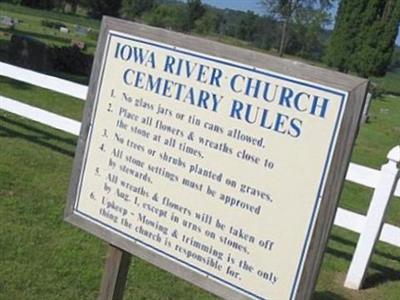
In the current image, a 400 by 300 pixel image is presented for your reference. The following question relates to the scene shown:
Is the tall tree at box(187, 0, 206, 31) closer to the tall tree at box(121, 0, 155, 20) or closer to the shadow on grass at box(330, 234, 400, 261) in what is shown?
the tall tree at box(121, 0, 155, 20)

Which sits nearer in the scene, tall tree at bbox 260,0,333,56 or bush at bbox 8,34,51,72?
bush at bbox 8,34,51,72

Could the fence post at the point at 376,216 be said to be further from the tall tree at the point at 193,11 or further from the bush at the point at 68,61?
the tall tree at the point at 193,11

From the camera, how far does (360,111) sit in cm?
243

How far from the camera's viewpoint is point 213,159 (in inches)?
109

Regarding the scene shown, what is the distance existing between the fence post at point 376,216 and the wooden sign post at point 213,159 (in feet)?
9.21

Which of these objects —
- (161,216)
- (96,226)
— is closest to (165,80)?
(161,216)

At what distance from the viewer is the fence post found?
5.43 metres

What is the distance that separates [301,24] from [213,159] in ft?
201

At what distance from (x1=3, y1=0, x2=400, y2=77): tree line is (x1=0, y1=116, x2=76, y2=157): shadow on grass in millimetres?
41828

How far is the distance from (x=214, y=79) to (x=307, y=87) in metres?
0.43

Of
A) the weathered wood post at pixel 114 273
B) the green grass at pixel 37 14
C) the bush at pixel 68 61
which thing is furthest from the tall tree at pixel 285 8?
the weathered wood post at pixel 114 273

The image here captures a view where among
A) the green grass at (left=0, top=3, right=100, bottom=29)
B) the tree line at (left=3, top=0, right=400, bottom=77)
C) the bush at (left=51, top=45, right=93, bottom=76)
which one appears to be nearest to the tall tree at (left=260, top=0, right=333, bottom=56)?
the tree line at (left=3, top=0, right=400, bottom=77)

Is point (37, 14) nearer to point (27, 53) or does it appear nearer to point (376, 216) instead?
point (27, 53)

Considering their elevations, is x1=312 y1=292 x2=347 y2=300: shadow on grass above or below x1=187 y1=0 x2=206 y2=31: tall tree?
below
